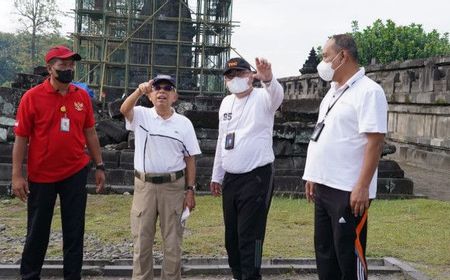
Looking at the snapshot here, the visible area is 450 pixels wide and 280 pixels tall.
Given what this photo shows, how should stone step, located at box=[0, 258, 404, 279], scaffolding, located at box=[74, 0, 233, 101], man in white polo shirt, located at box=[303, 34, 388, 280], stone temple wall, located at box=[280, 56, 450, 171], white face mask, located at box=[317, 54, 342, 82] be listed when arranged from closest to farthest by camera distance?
man in white polo shirt, located at box=[303, 34, 388, 280] < white face mask, located at box=[317, 54, 342, 82] < stone step, located at box=[0, 258, 404, 279] < stone temple wall, located at box=[280, 56, 450, 171] < scaffolding, located at box=[74, 0, 233, 101]

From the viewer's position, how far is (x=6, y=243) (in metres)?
5.96

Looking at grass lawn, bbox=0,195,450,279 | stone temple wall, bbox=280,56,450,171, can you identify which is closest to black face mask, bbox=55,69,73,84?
grass lawn, bbox=0,195,450,279

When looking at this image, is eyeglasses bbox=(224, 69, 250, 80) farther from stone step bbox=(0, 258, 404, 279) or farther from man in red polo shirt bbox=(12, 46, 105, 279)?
stone step bbox=(0, 258, 404, 279)

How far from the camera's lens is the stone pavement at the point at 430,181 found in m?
10.6

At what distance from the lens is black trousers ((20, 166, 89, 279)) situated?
4.33m

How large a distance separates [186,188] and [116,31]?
2213cm

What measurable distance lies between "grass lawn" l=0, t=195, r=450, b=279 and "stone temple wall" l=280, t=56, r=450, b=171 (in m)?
5.29

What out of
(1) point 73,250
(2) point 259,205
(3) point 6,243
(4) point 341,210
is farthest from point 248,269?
(3) point 6,243

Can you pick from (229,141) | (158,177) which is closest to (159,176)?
(158,177)

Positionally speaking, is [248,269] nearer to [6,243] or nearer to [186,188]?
[186,188]

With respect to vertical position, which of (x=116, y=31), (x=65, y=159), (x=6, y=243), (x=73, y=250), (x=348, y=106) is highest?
(x=116, y=31)

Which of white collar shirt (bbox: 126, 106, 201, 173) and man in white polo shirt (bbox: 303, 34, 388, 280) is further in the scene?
white collar shirt (bbox: 126, 106, 201, 173)

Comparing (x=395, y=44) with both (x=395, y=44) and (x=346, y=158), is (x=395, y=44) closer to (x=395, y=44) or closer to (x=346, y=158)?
(x=395, y=44)

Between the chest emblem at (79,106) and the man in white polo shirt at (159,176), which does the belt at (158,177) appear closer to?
the man in white polo shirt at (159,176)
